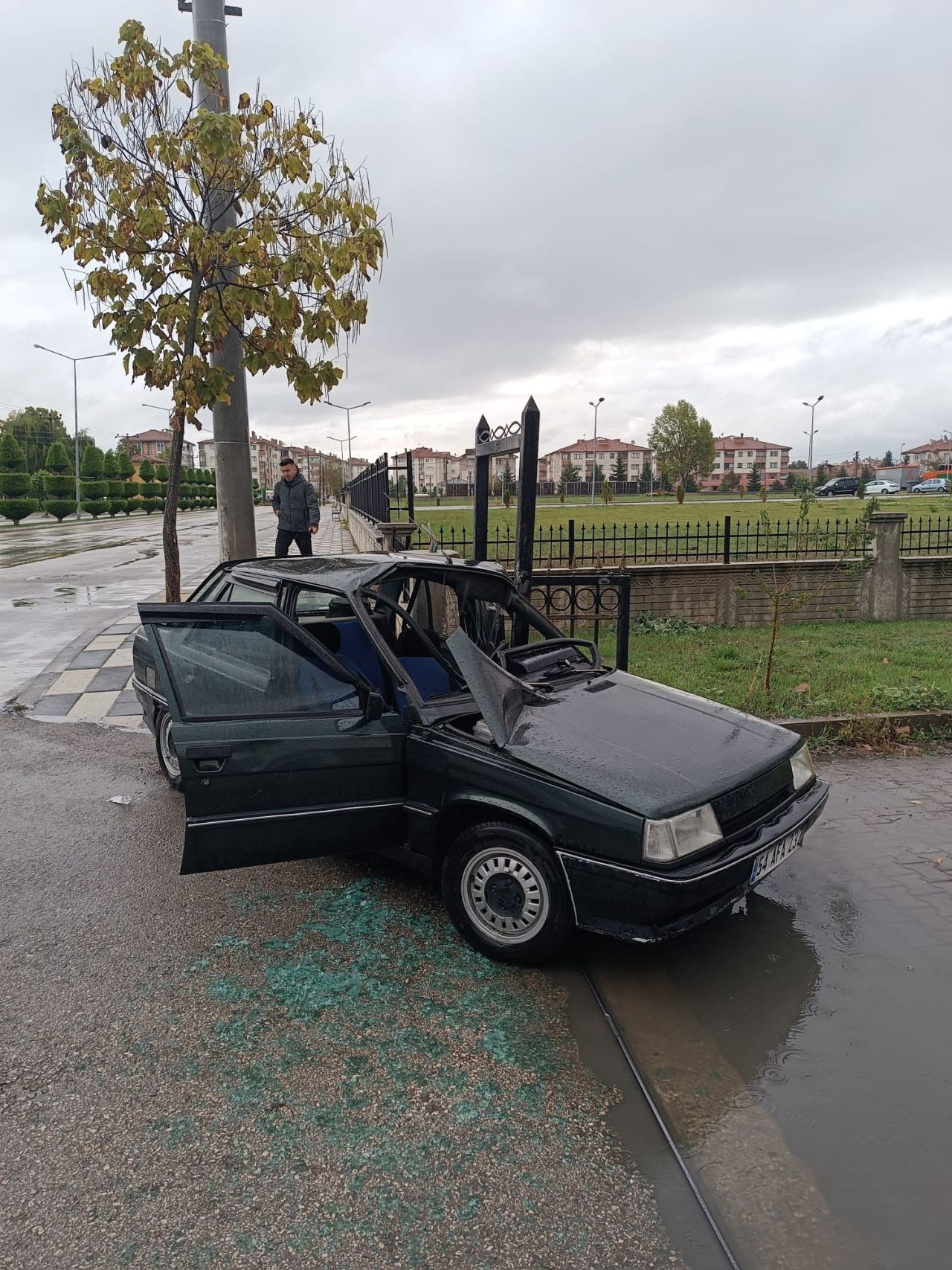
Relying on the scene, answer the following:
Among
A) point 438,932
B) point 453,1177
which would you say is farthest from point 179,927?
point 453,1177

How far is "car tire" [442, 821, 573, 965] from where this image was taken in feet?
11.1

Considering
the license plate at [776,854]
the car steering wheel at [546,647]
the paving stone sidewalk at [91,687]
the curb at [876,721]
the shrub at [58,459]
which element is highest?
the shrub at [58,459]

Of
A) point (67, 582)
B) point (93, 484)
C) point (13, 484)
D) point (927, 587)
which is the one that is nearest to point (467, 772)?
point (927, 587)

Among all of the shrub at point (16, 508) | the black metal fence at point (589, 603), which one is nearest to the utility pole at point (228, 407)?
the black metal fence at point (589, 603)

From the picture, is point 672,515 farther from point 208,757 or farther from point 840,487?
point 840,487

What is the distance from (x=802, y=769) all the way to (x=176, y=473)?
5.85 meters

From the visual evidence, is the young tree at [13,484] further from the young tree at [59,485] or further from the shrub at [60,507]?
the young tree at [59,485]

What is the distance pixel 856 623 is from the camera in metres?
11.4

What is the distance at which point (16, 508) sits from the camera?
47.3 metres

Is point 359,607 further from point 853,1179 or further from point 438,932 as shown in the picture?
point 853,1179

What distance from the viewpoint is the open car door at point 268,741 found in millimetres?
3646

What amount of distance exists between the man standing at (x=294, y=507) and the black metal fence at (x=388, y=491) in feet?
3.48

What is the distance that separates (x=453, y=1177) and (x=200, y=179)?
7.03 meters

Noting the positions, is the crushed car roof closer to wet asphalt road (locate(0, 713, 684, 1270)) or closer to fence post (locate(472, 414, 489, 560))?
wet asphalt road (locate(0, 713, 684, 1270))
